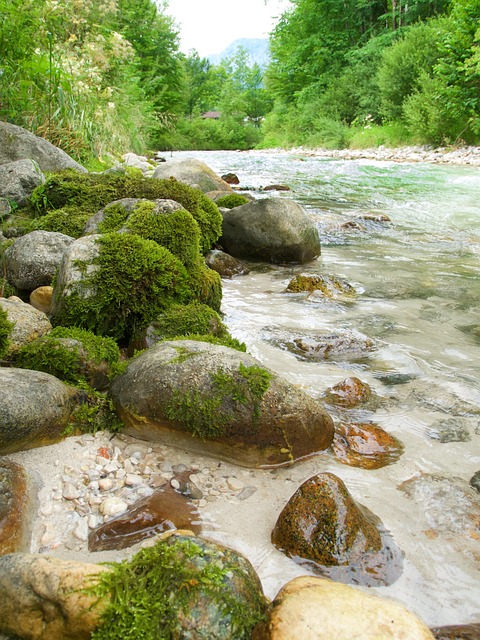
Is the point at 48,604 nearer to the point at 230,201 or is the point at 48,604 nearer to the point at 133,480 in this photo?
the point at 133,480

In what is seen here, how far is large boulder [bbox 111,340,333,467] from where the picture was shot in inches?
94.3

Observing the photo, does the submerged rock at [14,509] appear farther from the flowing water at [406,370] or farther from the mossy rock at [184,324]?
the mossy rock at [184,324]

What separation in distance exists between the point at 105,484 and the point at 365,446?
1344 millimetres

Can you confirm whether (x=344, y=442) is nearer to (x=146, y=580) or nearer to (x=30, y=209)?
(x=146, y=580)

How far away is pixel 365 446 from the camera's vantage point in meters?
2.60

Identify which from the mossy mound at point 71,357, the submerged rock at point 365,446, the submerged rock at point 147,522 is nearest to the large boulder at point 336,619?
the submerged rock at point 147,522

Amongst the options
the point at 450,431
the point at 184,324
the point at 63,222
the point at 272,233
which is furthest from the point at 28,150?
the point at 450,431

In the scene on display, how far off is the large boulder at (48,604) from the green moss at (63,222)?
3.83 metres

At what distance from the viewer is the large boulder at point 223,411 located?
7.86 ft

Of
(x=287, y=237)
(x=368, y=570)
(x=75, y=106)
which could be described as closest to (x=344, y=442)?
(x=368, y=570)

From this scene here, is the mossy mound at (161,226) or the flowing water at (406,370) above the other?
the mossy mound at (161,226)

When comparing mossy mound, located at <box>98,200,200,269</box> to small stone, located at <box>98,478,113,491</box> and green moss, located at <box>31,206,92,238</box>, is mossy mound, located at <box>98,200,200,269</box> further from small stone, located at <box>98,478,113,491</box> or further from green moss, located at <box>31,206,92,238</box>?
small stone, located at <box>98,478,113,491</box>

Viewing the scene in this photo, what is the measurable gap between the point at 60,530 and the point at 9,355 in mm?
1228

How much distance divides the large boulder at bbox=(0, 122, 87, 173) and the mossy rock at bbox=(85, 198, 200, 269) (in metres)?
2.36
